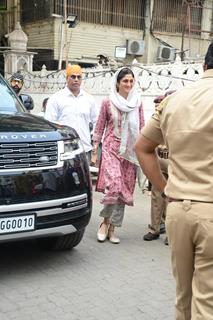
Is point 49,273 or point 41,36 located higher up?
point 41,36

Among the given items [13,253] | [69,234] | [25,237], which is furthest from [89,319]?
[13,253]

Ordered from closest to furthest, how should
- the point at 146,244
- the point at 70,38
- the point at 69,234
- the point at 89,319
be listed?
the point at 89,319, the point at 69,234, the point at 146,244, the point at 70,38

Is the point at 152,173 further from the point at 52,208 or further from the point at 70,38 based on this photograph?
the point at 70,38

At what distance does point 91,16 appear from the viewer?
20.3m

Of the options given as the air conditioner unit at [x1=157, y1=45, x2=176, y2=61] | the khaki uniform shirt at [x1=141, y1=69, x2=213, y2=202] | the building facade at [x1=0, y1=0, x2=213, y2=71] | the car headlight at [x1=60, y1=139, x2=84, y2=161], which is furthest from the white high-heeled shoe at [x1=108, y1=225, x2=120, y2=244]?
the air conditioner unit at [x1=157, y1=45, x2=176, y2=61]

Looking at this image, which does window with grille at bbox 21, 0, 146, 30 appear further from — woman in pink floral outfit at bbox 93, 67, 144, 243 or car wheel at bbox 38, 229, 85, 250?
car wheel at bbox 38, 229, 85, 250

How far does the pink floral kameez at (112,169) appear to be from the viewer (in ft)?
17.1

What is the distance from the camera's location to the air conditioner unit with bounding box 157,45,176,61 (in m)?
20.7

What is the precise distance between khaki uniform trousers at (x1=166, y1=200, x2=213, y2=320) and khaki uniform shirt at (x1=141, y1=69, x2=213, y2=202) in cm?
6

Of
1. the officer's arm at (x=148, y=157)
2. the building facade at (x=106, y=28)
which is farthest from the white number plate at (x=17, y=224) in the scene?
the building facade at (x=106, y=28)

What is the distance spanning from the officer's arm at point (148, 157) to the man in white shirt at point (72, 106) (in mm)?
3616

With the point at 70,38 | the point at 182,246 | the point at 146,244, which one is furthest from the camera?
the point at 70,38

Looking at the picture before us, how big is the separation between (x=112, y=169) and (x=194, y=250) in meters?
3.00

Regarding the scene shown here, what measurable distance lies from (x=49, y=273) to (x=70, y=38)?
16540 mm
